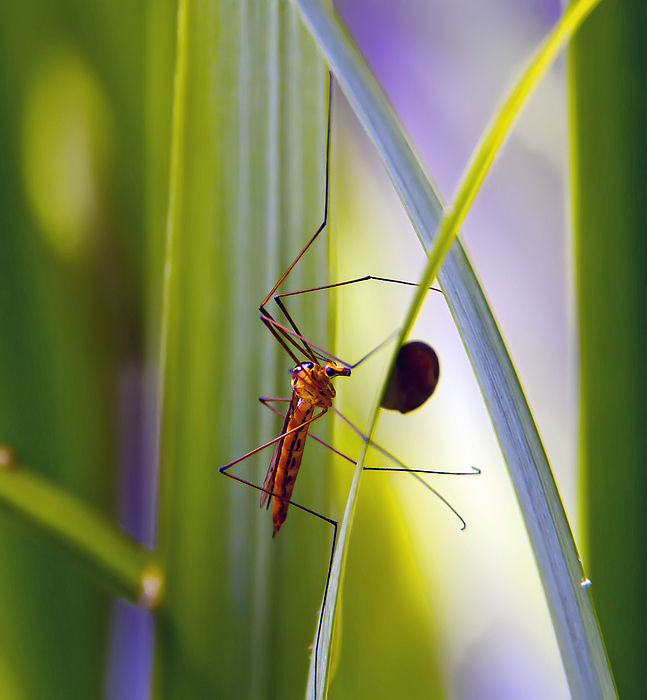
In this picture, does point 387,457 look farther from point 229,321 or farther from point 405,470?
point 229,321

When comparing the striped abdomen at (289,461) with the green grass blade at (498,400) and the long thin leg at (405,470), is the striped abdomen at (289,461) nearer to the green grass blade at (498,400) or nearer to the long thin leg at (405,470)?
the long thin leg at (405,470)

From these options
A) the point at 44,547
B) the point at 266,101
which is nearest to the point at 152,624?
the point at 44,547

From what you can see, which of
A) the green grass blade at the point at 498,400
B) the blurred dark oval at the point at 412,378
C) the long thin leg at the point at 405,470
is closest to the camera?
the green grass blade at the point at 498,400

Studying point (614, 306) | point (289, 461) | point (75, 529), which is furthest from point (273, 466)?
point (614, 306)

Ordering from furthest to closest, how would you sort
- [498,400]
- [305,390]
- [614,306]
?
[305,390] < [614,306] < [498,400]

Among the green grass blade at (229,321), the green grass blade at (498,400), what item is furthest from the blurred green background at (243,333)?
the green grass blade at (498,400)

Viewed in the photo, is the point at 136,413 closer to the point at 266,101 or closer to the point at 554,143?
the point at 266,101

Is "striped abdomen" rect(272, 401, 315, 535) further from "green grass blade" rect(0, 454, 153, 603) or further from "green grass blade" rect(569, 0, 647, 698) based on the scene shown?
"green grass blade" rect(569, 0, 647, 698)

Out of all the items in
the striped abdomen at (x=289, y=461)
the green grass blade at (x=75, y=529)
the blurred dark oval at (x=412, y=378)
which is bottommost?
the green grass blade at (x=75, y=529)
